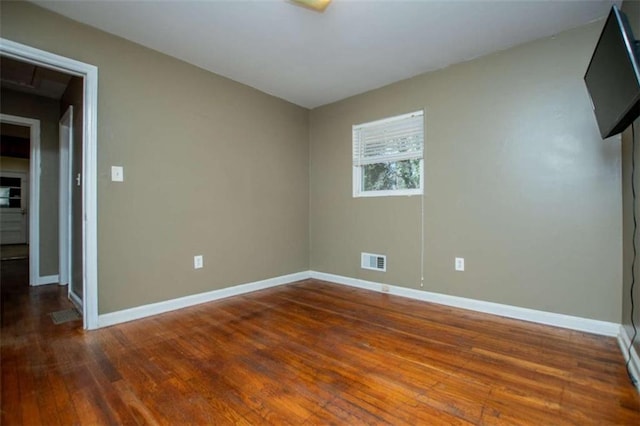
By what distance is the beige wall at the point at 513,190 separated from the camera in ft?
7.33

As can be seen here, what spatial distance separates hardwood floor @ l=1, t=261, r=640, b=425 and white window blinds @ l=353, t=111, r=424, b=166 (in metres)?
1.73

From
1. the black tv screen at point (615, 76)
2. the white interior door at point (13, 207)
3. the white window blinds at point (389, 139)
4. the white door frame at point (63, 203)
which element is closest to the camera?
the black tv screen at point (615, 76)

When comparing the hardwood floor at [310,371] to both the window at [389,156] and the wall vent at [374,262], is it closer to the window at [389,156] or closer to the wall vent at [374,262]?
the wall vent at [374,262]

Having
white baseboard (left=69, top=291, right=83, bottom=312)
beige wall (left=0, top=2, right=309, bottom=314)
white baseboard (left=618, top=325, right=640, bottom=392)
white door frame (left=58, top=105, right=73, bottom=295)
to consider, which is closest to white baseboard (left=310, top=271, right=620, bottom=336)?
white baseboard (left=618, top=325, right=640, bottom=392)

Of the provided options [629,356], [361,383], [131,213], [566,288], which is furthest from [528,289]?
[131,213]

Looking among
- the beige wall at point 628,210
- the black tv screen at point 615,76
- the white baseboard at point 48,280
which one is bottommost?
the white baseboard at point 48,280

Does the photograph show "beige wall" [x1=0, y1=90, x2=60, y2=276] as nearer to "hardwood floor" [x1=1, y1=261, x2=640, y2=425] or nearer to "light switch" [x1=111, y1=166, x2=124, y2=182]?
"hardwood floor" [x1=1, y1=261, x2=640, y2=425]

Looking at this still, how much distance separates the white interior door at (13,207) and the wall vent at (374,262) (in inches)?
352

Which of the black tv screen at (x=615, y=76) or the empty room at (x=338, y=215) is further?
the empty room at (x=338, y=215)

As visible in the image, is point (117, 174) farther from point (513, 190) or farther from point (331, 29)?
point (513, 190)

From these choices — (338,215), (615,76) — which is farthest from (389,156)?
(615,76)

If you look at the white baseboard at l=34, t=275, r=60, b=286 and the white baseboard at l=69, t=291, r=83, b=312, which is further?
the white baseboard at l=34, t=275, r=60, b=286

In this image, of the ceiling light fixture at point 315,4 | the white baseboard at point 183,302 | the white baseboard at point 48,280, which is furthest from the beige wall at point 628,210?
the white baseboard at point 48,280

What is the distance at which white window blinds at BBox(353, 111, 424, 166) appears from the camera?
10.4 ft
